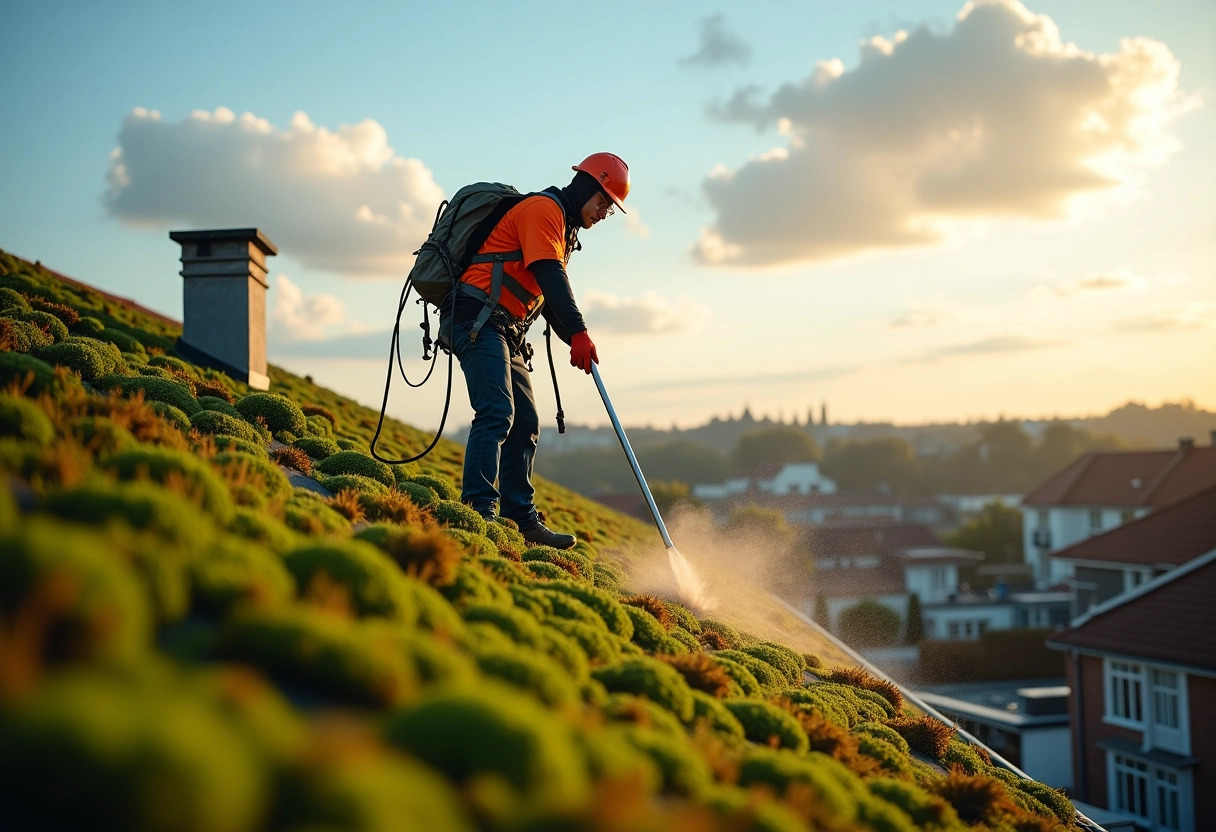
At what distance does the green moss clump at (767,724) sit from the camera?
15.7 feet

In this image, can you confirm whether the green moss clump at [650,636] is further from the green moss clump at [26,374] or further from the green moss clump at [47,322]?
the green moss clump at [47,322]

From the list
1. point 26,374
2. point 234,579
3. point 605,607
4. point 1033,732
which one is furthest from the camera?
point 1033,732

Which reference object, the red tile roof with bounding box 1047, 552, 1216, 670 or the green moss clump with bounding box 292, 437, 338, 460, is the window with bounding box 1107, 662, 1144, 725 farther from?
the green moss clump with bounding box 292, 437, 338, 460

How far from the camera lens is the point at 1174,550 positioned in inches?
1190

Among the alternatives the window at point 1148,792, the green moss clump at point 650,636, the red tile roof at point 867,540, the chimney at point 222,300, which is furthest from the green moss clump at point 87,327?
the red tile roof at point 867,540

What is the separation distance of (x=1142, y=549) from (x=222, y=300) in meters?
32.7

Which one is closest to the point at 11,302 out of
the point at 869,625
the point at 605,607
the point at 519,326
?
the point at 519,326

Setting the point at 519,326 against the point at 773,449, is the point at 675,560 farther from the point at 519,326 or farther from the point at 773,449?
the point at 773,449

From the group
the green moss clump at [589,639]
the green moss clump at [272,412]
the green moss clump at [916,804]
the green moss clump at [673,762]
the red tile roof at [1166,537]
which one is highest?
the green moss clump at [272,412]

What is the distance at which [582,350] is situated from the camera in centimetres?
761

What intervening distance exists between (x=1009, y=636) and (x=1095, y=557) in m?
9.55

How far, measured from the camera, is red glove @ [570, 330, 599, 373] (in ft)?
24.8

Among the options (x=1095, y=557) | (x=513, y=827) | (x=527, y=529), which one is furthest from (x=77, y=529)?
(x=1095, y=557)

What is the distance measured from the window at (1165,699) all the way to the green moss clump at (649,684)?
24.1 m
